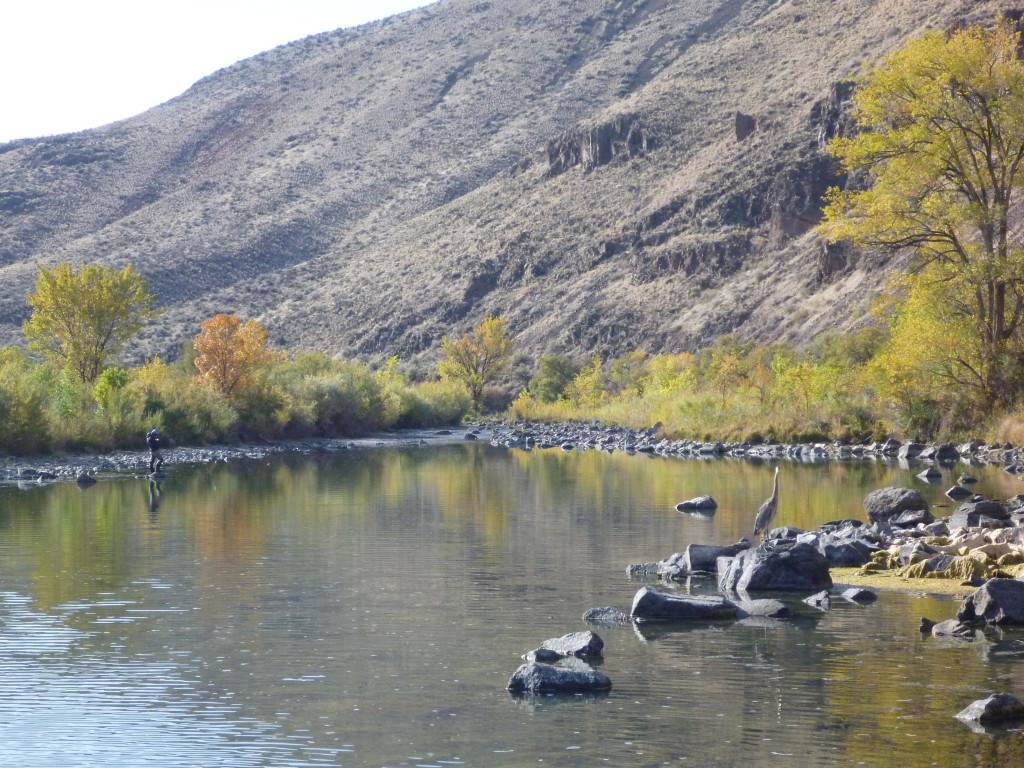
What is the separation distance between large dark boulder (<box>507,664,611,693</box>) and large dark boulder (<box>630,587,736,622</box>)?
2.92 metres

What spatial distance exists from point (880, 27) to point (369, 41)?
6055cm

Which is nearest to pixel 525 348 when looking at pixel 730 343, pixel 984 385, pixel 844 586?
pixel 730 343

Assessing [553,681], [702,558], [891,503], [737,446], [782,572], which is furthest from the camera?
[737,446]

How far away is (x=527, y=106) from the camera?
109000mm

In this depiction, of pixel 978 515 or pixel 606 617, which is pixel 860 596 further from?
pixel 978 515

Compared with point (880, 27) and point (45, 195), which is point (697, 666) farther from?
point (45, 195)

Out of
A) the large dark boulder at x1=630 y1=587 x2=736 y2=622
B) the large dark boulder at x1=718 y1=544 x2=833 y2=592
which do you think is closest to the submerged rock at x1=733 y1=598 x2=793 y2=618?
the large dark boulder at x1=630 y1=587 x2=736 y2=622

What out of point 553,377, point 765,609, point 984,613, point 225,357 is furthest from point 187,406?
point 984,613

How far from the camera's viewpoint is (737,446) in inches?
1695

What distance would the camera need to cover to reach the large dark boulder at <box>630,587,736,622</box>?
13.7 meters

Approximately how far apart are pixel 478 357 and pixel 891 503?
191 feet

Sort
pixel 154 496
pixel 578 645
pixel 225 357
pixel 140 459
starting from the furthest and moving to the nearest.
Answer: pixel 225 357
pixel 140 459
pixel 154 496
pixel 578 645

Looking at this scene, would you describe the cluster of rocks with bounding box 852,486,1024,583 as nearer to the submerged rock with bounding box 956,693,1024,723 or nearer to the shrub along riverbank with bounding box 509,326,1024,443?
the submerged rock with bounding box 956,693,1024,723

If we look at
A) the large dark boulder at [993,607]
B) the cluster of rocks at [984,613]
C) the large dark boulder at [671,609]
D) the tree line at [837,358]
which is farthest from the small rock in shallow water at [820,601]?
the tree line at [837,358]
